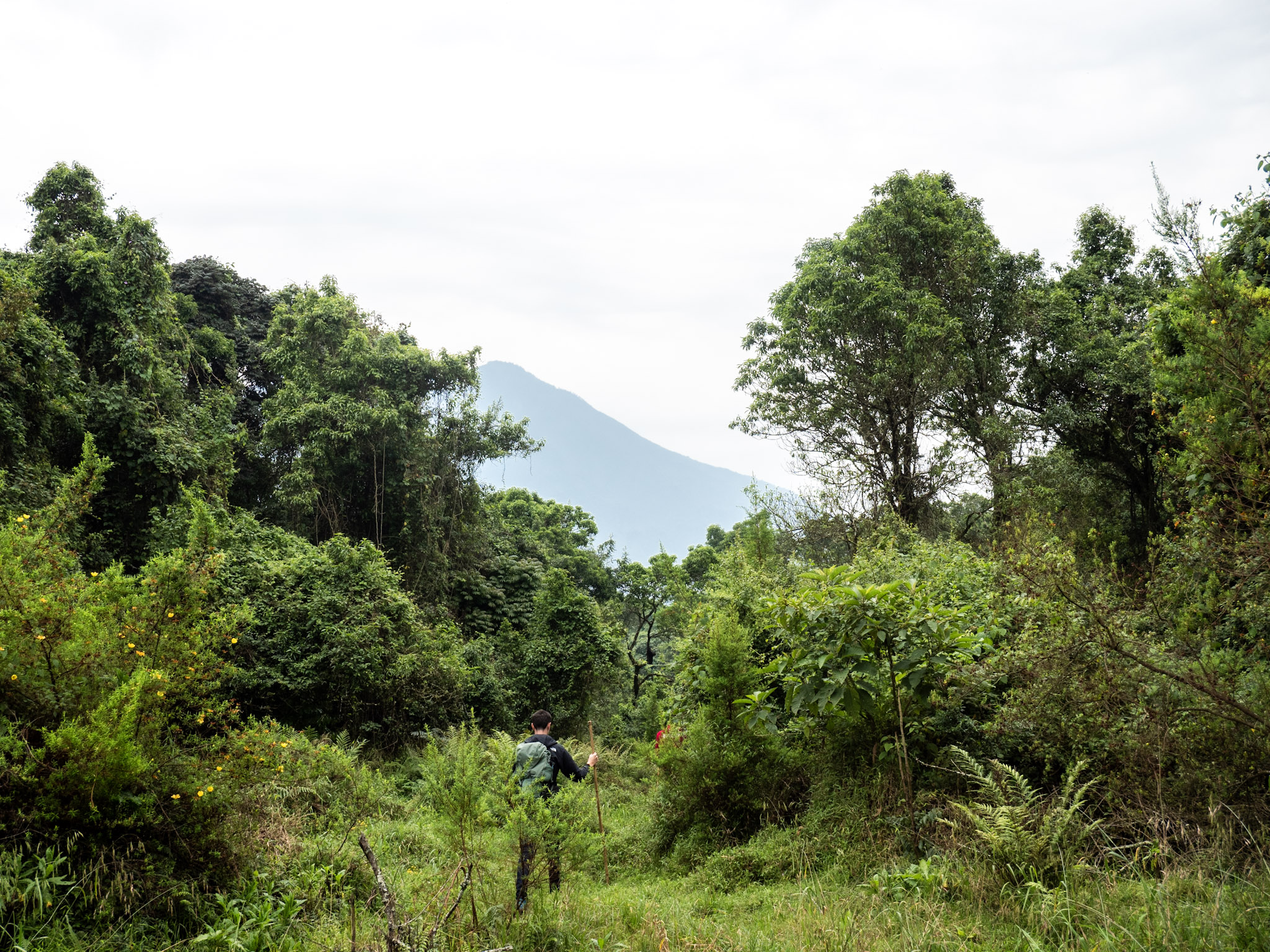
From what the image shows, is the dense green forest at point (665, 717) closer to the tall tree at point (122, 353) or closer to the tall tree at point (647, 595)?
the tall tree at point (122, 353)

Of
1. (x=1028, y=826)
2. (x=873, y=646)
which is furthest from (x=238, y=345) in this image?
(x=1028, y=826)

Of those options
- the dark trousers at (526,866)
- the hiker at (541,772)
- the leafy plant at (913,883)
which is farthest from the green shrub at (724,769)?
the dark trousers at (526,866)

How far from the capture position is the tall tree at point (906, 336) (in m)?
16.5

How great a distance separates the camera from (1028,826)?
166 inches

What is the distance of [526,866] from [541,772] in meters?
1.09

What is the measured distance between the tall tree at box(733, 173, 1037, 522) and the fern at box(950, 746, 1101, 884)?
12890mm

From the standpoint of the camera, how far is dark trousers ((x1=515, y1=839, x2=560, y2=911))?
13.5 feet

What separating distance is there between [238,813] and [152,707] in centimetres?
93

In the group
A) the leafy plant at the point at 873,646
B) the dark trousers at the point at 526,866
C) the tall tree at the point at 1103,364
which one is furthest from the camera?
the tall tree at the point at 1103,364

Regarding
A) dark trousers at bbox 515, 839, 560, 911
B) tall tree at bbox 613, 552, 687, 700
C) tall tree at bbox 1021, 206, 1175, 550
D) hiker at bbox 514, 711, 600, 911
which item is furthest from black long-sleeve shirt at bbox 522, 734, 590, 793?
tall tree at bbox 613, 552, 687, 700

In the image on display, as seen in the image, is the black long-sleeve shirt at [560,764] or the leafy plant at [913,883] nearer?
the leafy plant at [913,883]

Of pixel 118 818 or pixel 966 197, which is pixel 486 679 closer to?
pixel 118 818

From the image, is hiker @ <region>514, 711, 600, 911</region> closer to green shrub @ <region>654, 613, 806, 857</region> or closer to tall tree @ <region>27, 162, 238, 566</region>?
green shrub @ <region>654, 613, 806, 857</region>

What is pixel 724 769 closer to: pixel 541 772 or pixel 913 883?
pixel 541 772
